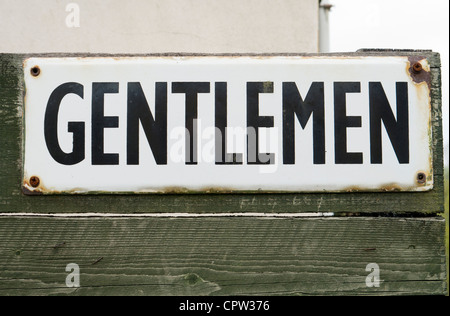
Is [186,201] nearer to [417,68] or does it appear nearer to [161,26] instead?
[417,68]

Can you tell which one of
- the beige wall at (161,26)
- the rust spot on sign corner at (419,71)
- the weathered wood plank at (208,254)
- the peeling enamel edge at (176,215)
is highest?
the beige wall at (161,26)

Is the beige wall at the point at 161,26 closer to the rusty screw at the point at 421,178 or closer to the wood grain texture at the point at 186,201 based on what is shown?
the wood grain texture at the point at 186,201

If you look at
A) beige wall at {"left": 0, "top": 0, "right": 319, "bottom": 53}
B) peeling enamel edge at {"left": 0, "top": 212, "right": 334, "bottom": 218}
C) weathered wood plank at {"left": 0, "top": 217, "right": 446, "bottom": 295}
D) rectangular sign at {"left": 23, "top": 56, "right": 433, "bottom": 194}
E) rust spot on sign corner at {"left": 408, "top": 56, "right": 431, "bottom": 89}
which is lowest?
weathered wood plank at {"left": 0, "top": 217, "right": 446, "bottom": 295}

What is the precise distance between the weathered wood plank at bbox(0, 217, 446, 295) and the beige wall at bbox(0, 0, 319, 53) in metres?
1.11

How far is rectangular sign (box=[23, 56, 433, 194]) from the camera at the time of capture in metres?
1.20

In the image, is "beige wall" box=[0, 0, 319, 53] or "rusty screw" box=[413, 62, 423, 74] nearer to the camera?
"rusty screw" box=[413, 62, 423, 74]

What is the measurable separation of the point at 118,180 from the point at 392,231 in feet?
2.27

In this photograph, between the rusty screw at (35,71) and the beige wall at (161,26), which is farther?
the beige wall at (161,26)

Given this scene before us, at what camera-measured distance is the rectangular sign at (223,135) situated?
1.20 metres

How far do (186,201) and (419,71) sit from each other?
672mm

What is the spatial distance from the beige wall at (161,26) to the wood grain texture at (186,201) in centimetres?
94

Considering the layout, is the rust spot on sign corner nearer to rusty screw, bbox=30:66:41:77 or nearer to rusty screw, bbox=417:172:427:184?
rusty screw, bbox=417:172:427:184

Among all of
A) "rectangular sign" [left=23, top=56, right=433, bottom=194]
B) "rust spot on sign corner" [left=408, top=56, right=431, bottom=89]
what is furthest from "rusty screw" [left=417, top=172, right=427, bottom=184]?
"rust spot on sign corner" [left=408, top=56, right=431, bottom=89]

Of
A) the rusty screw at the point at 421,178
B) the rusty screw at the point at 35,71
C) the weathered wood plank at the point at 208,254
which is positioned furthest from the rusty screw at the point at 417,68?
the rusty screw at the point at 35,71
